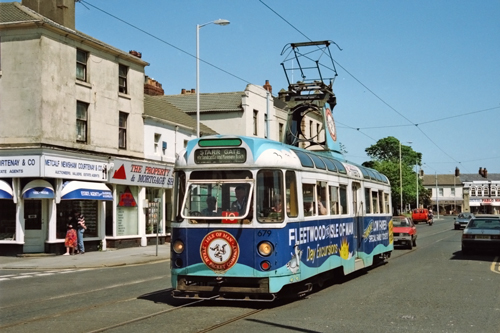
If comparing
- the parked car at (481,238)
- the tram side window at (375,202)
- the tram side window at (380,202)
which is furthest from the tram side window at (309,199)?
the parked car at (481,238)

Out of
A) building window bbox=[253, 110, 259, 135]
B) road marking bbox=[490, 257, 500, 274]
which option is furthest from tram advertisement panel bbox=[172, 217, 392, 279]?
building window bbox=[253, 110, 259, 135]

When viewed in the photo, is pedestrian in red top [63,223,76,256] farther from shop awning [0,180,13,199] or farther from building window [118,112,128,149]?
building window [118,112,128,149]

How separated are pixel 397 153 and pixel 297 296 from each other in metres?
98.0

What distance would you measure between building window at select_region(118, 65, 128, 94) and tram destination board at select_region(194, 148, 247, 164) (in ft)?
68.2

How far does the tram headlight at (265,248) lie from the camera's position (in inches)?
432

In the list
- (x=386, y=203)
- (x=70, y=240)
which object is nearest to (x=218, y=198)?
(x=386, y=203)

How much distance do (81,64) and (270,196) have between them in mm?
19620

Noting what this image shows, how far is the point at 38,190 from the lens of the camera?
2542cm

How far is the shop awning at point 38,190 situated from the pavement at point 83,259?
2.35 m

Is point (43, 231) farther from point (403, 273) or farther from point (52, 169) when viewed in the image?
point (403, 273)

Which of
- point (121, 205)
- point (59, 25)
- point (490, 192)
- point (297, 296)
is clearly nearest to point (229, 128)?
point (121, 205)

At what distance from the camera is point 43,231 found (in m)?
26.1

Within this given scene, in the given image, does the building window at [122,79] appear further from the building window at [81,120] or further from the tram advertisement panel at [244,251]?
the tram advertisement panel at [244,251]

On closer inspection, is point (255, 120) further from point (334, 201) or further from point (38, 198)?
point (334, 201)
